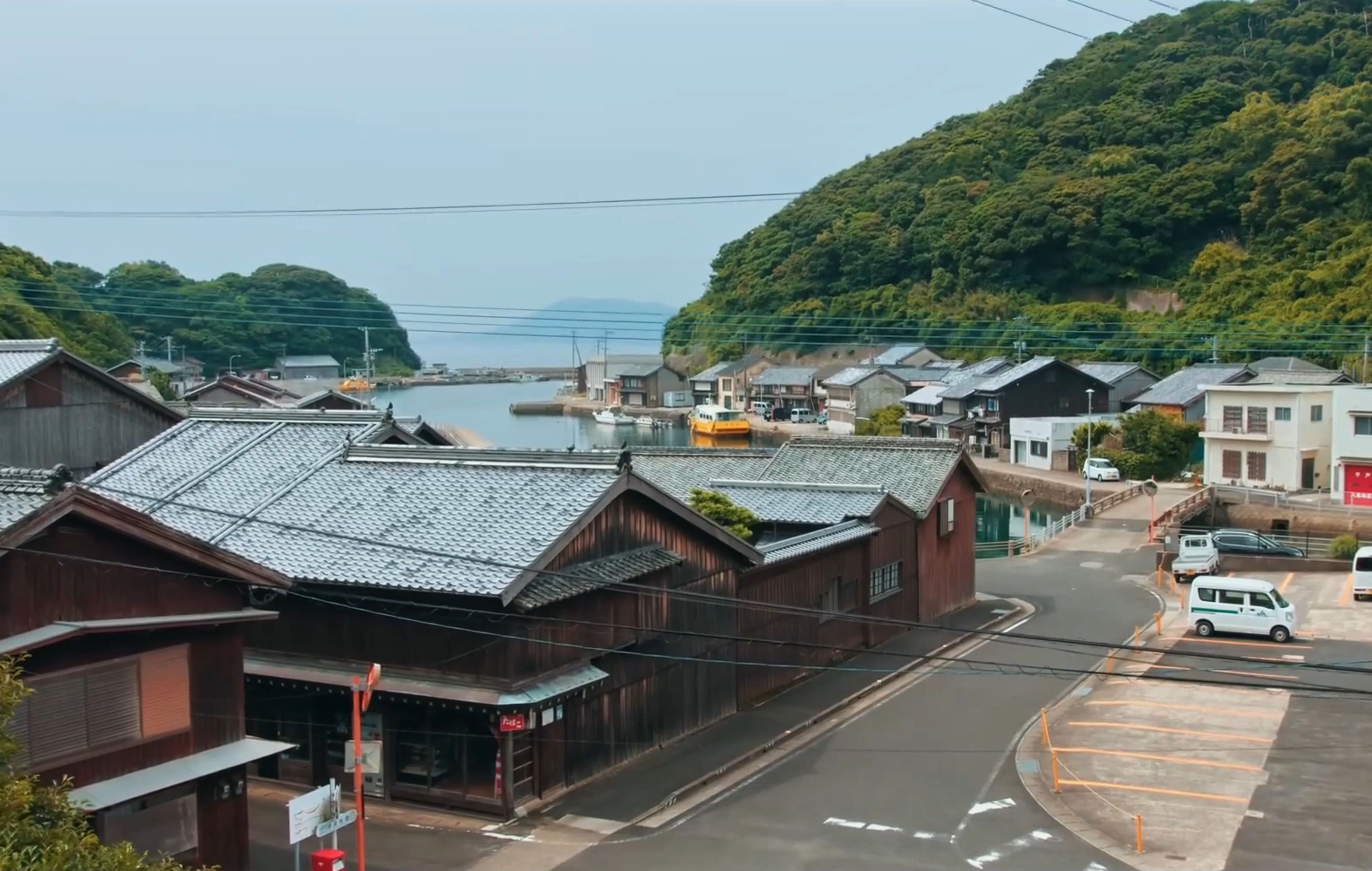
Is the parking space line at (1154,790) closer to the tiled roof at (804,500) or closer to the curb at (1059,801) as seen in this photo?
the curb at (1059,801)

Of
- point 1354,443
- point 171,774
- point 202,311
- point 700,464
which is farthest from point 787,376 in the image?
point 171,774

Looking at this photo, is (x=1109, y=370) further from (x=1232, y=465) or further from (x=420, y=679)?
(x=420, y=679)

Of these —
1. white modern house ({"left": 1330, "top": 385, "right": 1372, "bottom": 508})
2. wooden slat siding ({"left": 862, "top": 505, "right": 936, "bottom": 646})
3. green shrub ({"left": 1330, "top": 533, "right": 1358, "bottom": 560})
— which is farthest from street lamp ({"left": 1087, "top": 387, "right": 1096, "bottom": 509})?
wooden slat siding ({"left": 862, "top": 505, "right": 936, "bottom": 646})

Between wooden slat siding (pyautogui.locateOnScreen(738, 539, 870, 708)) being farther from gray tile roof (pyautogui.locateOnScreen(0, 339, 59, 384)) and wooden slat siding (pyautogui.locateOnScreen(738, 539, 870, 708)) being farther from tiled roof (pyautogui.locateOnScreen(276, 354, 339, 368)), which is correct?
tiled roof (pyautogui.locateOnScreen(276, 354, 339, 368))

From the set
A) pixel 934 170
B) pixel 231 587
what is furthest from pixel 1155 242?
pixel 231 587

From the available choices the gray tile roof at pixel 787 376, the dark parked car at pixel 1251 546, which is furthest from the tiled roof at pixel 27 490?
the gray tile roof at pixel 787 376

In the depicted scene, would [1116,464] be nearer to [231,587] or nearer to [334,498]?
[334,498]

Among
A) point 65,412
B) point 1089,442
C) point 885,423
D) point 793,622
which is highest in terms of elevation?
point 65,412
